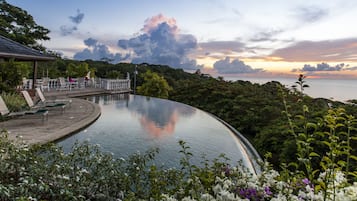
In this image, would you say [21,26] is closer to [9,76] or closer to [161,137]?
[9,76]

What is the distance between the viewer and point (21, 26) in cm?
2598

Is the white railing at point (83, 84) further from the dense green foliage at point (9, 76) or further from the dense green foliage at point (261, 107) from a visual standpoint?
the dense green foliage at point (9, 76)

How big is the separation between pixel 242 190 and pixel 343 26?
992 cm

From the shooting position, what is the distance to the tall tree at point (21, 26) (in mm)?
24219

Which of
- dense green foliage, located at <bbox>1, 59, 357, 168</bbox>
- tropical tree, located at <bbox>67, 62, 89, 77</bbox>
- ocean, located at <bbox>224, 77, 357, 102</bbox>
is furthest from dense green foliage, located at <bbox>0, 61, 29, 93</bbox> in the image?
tropical tree, located at <bbox>67, 62, 89, 77</bbox>

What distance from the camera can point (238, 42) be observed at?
17531 mm

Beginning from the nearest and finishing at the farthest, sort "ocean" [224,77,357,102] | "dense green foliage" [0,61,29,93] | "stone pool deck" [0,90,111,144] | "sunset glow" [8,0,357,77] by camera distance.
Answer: "ocean" [224,77,357,102] < "stone pool deck" [0,90,111,144] < "sunset glow" [8,0,357,77] < "dense green foliage" [0,61,29,93]

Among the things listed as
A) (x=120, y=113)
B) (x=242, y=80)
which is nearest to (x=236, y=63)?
(x=242, y=80)

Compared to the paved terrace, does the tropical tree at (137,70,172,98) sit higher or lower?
higher

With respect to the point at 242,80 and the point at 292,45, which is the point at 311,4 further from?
the point at 242,80

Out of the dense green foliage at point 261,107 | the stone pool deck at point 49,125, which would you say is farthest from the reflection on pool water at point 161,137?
the dense green foliage at point 261,107

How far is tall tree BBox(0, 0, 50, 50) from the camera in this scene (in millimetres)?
24219

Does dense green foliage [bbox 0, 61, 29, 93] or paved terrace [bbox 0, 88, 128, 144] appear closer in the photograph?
paved terrace [bbox 0, 88, 128, 144]

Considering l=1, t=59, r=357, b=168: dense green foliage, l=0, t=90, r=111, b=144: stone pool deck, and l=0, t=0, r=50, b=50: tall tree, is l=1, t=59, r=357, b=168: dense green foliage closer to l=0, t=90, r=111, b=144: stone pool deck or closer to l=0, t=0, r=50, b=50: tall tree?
l=0, t=90, r=111, b=144: stone pool deck
